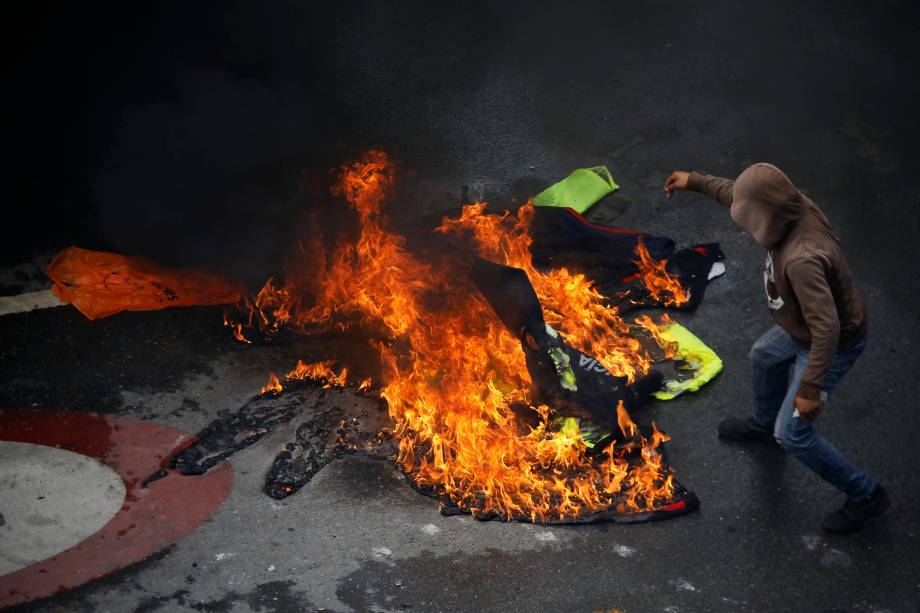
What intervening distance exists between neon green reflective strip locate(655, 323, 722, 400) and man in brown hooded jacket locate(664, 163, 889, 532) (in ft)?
2.94

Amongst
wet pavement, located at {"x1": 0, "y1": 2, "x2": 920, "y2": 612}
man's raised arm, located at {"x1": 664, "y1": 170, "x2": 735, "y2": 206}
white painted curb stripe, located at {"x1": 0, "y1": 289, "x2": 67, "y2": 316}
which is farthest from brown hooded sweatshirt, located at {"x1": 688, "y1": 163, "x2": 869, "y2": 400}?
white painted curb stripe, located at {"x1": 0, "y1": 289, "x2": 67, "y2": 316}

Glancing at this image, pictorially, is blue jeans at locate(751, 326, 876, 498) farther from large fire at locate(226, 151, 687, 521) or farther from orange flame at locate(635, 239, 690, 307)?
orange flame at locate(635, 239, 690, 307)

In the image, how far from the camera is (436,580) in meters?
5.16

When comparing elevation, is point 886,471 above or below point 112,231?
below

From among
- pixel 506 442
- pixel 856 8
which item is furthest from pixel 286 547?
pixel 856 8

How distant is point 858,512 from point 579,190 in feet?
13.3

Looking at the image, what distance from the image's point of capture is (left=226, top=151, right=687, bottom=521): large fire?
18.8 feet

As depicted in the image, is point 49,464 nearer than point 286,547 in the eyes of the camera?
No

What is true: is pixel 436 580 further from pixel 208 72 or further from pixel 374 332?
pixel 208 72

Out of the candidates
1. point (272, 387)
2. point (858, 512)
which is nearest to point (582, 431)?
point (858, 512)

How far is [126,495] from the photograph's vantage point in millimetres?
5777

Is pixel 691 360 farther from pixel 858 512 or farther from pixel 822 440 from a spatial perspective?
pixel 858 512

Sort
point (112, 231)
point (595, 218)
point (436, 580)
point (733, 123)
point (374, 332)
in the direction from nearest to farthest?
1. point (436, 580)
2. point (374, 332)
3. point (112, 231)
4. point (595, 218)
5. point (733, 123)

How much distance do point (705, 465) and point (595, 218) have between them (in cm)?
299
